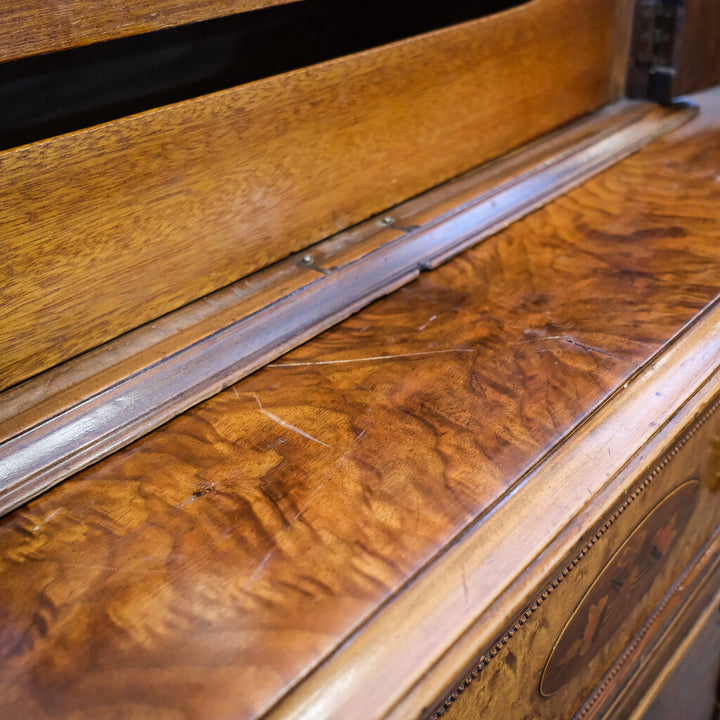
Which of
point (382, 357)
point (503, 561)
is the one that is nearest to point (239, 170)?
point (382, 357)

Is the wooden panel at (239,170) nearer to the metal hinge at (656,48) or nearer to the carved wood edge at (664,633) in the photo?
the metal hinge at (656,48)

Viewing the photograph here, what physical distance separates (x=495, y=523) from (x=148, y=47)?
2.27 feet

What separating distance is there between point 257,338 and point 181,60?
0.37 meters

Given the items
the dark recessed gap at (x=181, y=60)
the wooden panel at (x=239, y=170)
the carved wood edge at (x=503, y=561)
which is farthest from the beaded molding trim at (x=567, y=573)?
the dark recessed gap at (x=181, y=60)

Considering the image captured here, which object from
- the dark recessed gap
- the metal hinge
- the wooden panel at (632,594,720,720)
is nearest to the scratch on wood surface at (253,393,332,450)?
the dark recessed gap

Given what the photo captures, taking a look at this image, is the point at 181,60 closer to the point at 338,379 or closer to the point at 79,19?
the point at 79,19

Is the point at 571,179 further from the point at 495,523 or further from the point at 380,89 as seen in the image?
the point at 495,523

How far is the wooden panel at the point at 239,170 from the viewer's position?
2.61ft

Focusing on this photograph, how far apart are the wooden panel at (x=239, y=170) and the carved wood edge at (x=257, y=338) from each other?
0.09 metres

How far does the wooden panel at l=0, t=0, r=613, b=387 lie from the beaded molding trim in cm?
55

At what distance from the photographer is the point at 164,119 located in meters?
0.85

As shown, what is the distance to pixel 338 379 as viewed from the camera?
0.85m

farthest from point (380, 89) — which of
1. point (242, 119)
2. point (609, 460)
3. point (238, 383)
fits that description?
point (609, 460)

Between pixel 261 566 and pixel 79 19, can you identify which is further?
pixel 79 19
